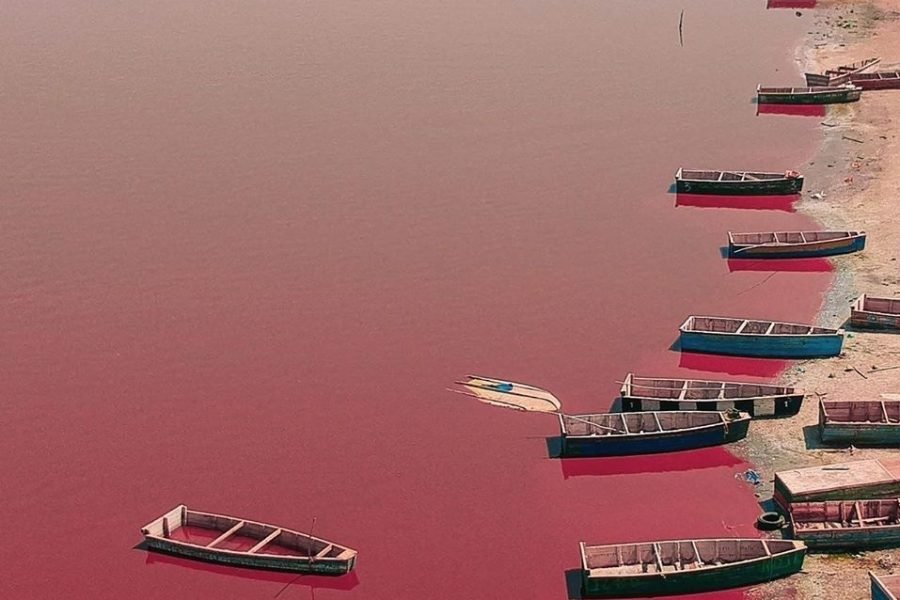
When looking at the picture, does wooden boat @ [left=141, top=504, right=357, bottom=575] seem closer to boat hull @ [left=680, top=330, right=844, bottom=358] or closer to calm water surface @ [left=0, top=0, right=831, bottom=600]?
calm water surface @ [left=0, top=0, right=831, bottom=600]

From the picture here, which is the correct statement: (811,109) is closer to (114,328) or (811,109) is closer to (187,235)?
(187,235)

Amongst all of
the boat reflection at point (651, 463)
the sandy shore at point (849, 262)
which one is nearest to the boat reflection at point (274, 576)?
the boat reflection at point (651, 463)

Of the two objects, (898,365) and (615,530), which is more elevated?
(898,365)

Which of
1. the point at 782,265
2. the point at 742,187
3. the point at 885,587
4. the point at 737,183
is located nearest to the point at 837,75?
the point at 742,187

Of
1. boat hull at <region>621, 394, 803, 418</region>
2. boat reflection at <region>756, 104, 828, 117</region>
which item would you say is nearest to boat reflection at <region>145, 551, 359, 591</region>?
boat hull at <region>621, 394, 803, 418</region>

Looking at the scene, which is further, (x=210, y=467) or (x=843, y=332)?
(x=843, y=332)

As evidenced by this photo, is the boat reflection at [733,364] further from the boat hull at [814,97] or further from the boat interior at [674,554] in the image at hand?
the boat hull at [814,97]

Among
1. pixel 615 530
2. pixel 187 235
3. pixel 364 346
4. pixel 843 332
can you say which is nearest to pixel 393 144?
pixel 187 235
